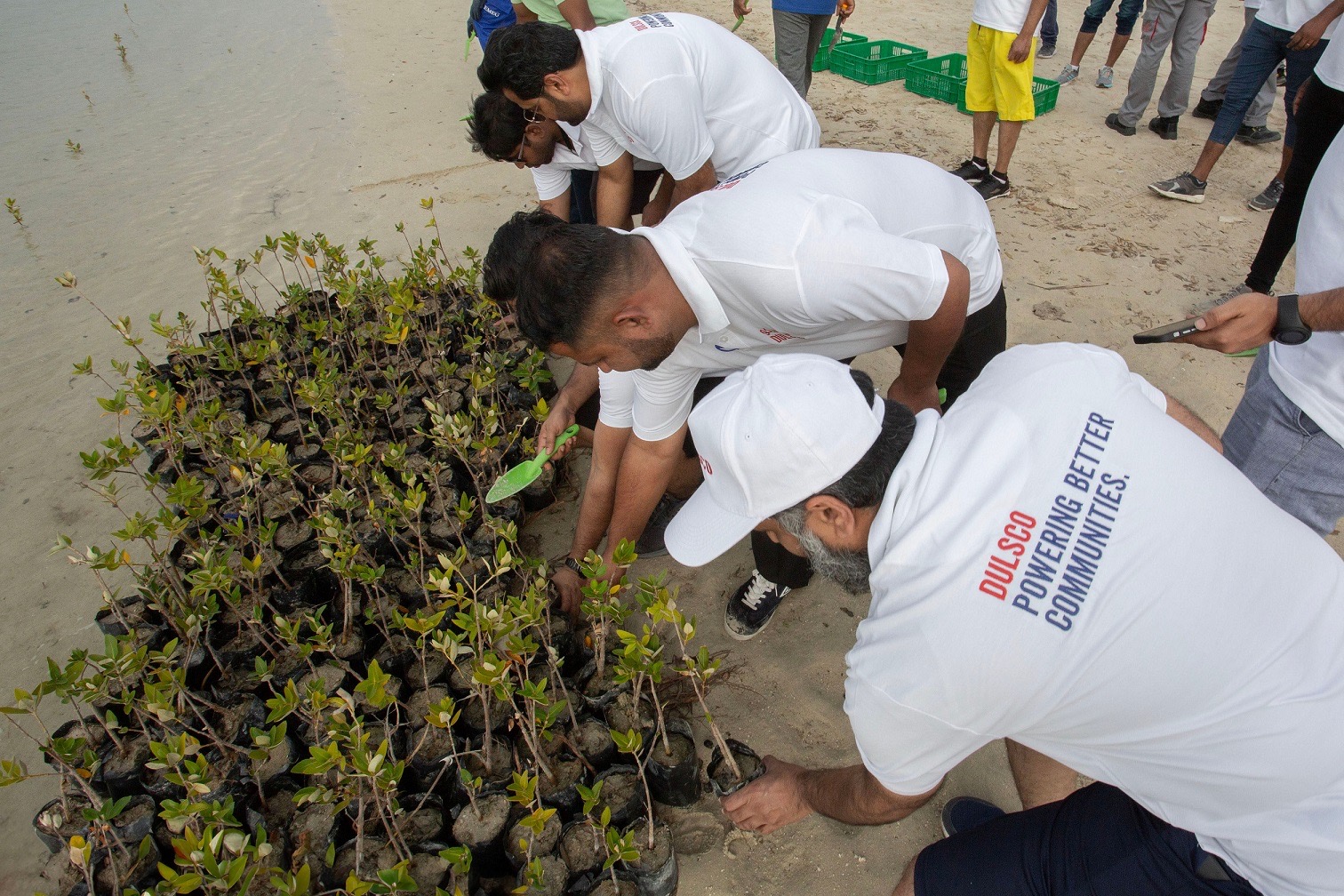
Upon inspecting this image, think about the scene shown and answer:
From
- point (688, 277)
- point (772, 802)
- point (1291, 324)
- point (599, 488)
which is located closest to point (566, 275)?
point (688, 277)

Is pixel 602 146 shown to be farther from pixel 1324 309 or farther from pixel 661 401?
pixel 1324 309

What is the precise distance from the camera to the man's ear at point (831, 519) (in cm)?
132

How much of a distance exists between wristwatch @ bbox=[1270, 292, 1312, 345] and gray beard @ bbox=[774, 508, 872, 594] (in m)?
1.18

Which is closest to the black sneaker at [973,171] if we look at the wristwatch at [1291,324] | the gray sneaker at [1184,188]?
the gray sneaker at [1184,188]

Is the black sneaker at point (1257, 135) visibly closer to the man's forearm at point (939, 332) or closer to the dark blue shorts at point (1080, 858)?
the man's forearm at point (939, 332)

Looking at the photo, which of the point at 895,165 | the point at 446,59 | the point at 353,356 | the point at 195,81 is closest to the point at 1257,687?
the point at 895,165

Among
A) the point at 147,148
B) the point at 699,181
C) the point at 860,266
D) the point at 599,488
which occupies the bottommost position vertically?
the point at 147,148

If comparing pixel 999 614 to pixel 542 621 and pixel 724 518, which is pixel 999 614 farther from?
pixel 542 621

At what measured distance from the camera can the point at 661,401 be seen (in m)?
2.19

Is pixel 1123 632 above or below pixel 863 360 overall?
above

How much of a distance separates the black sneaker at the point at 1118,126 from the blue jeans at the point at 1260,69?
1005 millimetres

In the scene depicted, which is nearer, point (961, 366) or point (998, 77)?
point (961, 366)

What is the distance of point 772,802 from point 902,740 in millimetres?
582

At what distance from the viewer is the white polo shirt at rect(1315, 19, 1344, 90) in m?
2.53
